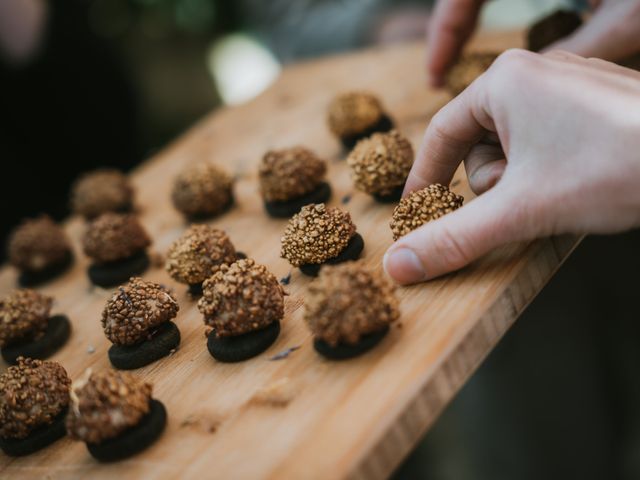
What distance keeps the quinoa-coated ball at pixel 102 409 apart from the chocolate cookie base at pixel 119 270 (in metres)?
0.65

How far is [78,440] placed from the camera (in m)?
1.26

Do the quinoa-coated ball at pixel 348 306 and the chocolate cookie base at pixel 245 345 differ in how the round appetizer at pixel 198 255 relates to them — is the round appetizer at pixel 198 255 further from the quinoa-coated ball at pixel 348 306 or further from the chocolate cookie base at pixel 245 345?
the quinoa-coated ball at pixel 348 306

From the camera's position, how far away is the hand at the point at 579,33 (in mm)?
1856

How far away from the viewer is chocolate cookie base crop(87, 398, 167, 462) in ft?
3.94

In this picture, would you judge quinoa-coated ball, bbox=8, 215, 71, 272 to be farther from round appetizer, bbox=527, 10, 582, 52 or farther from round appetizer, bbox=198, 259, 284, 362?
round appetizer, bbox=527, 10, 582, 52

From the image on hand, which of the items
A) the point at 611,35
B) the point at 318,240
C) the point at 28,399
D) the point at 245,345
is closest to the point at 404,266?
the point at 318,240

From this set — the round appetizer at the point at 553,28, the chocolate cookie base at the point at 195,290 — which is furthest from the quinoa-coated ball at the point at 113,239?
the round appetizer at the point at 553,28

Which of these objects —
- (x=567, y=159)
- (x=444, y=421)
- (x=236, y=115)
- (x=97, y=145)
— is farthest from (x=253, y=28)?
(x=567, y=159)

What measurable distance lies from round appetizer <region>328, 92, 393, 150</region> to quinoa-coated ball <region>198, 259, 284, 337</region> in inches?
31.2

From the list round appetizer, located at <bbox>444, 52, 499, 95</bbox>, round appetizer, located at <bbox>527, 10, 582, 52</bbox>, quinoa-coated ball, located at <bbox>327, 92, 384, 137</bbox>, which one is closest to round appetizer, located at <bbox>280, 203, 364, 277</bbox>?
quinoa-coated ball, located at <bbox>327, 92, 384, 137</bbox>

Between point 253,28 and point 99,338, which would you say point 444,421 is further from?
point 253,28

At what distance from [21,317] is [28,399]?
37 centimetres

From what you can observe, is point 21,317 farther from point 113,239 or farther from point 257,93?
point 257,93

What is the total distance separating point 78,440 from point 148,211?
3.62 feet
